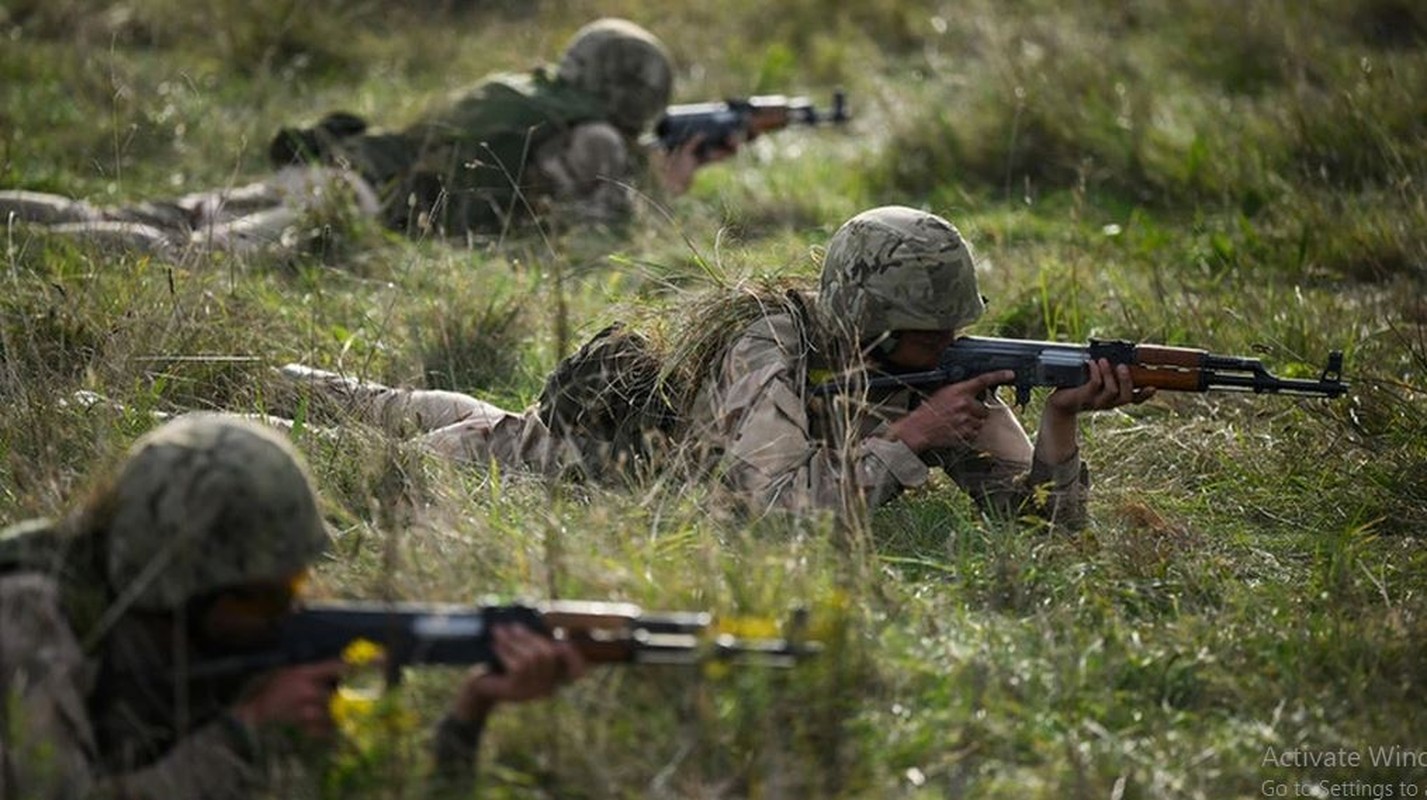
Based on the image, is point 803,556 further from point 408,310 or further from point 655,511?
point 408,310

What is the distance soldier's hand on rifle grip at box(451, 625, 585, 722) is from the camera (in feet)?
14.4

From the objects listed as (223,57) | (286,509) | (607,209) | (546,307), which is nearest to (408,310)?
(546,307)

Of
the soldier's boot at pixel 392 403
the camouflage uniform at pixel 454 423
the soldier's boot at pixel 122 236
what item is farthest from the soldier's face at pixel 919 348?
the soldier's boot at pixel 122 236

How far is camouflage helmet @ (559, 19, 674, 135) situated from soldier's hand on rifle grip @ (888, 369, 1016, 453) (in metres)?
4.81

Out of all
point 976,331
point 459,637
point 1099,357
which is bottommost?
point 976,331

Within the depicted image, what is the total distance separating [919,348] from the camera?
622 cm

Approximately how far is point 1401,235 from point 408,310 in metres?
4.13

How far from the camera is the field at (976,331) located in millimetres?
4980

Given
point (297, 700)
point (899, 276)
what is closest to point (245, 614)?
point (297, 700)

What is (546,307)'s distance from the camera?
831 centimetres

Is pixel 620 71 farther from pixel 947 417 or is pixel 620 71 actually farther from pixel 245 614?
pixel 245 614

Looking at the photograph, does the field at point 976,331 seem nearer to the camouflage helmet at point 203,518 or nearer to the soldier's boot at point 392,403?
the soldier's boot at point 392,403

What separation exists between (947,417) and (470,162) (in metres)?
3.95

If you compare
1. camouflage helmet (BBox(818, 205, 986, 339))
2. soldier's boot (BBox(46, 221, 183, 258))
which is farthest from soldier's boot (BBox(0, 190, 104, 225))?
camouflage helmet (BBox(818, 205, 986, 339))
